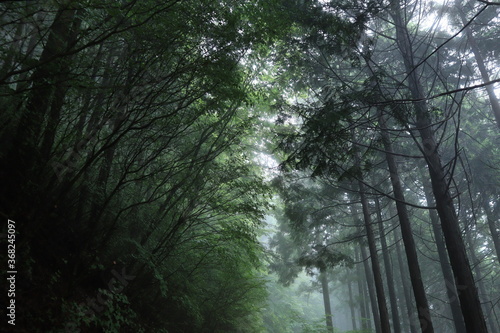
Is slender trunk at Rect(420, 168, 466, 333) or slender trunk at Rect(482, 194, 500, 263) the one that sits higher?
slender trunk at Rect(482, 194, 500, 263)

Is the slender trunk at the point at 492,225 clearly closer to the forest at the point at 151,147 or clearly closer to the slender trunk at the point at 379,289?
the slender trunk at the point at 379,289

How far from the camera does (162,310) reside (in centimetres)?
676

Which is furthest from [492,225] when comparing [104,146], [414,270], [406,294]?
[104,146]

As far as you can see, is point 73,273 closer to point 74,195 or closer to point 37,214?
point 37,214

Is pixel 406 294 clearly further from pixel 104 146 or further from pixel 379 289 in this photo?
pixel 104 146

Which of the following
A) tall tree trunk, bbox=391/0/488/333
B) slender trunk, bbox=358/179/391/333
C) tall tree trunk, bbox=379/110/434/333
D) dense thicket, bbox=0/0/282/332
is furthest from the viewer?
slender trunk, bbox=358/179/391/333

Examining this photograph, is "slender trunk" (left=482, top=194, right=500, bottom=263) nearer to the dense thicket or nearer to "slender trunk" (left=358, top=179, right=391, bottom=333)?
"slender trunk" (left=358, top=179, right=391, bottom=333)

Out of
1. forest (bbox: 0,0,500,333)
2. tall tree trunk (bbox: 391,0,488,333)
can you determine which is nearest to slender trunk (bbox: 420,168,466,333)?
forest (bbox: 0,0,500,333)

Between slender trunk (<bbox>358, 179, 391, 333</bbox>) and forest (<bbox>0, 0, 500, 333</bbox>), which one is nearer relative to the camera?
forest (<bbox>0, 0, 500, 333</bbox>)

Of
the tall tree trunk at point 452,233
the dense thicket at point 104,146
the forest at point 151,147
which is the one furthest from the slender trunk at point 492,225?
the dense thicket at point 104,146

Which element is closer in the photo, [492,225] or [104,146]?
[104,146]

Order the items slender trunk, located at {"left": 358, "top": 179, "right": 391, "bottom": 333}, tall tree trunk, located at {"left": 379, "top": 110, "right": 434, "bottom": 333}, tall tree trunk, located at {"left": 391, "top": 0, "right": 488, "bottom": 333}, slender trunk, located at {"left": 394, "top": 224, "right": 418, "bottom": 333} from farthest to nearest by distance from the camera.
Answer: slender trunk, located at {"left": 394, "top": 224, "right": 418, "bottom": 333}
slender trunk, located at {"left": 358, "top": 179, "right": 391, "bottom": 333}
tall tree trunk, located at {"left": 379, "top": 110, "right": 434, "bottom": 333}
tall tree trunk, located at {"left": 391, "top": 0, "right": 488, "bottom": 333}

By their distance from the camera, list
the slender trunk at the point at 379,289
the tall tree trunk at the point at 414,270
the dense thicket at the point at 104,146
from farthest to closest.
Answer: the slender trunk at the point at 379,289 → the tall tree trunk at the point at 414,270 → the dense thicket at the point at 104,146

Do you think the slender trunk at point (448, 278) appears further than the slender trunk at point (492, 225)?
No
